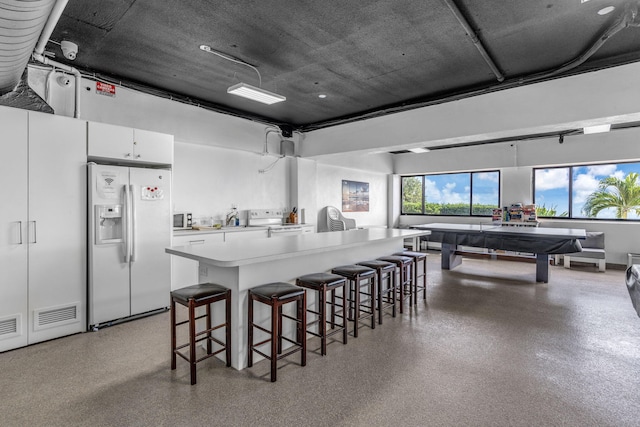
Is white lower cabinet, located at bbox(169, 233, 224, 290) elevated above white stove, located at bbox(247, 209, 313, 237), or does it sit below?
below

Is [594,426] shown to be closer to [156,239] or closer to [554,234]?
[554,234]

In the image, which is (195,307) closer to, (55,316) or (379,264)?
(55,316)

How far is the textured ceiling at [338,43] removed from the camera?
113 inches

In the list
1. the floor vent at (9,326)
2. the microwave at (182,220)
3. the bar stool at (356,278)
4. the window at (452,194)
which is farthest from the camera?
the window at (452,194)

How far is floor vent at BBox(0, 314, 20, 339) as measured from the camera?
2959 millimetres

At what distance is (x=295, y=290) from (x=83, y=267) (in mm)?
2418

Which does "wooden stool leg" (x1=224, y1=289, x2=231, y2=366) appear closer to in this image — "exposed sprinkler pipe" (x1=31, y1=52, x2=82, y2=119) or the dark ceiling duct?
the dark ceiling duct

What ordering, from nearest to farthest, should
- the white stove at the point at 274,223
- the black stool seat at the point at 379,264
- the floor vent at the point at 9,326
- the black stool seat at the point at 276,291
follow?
the black stool seat at the point at 276,291 → the floor vent at the point at 9,326 → the black stool seat at the point at 379,264 → the white stove at the point at 274,223

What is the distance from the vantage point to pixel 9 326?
2996 mm

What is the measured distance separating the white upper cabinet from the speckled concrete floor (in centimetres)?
191

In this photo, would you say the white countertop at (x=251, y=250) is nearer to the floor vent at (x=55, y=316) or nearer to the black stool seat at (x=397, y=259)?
the black stool seat at (x=397, y=259)

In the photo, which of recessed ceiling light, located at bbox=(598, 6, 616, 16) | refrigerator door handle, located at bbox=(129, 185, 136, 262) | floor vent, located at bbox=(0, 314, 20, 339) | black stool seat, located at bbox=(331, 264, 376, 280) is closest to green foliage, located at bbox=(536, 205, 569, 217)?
recessed ceiling light, located at bbox=(598, 6, 616, 16)

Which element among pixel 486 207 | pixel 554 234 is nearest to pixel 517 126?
pixel 554 234

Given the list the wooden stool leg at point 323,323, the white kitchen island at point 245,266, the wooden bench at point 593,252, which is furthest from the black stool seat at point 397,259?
the wooden bench at point 593,252
